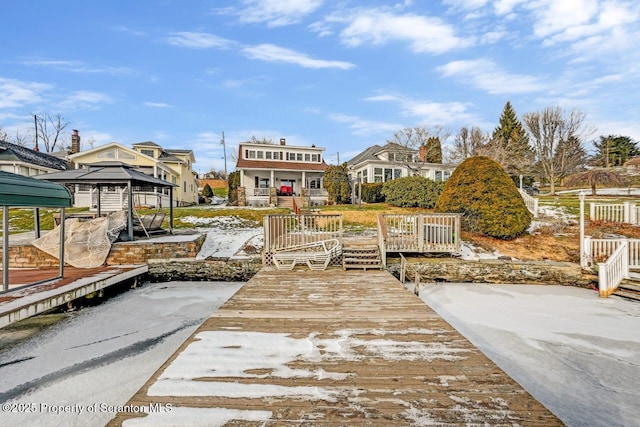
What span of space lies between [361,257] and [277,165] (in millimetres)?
18279

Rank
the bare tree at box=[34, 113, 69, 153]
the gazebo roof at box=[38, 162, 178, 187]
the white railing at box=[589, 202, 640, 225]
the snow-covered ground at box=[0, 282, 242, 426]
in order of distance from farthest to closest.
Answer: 1. the bare tree at box=[34, 113, 69, 153]
2. the white railing at box=[589, 202, 640, 225]
3. the gazebo roof at box=[38, 162, 178, 187]
4. the snow-covered ground at box=[0, 282, 242, 426]

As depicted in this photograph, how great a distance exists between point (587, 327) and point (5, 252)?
10.3 meters

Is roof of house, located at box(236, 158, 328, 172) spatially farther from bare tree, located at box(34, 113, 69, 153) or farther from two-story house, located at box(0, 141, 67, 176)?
bare tree, located at box(34, 113, 69, 153)

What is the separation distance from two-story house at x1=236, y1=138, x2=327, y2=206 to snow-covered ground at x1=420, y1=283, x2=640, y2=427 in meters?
16.3

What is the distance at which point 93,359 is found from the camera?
14.7 feet

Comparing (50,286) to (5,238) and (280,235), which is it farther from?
(280,235)

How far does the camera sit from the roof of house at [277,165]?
79.5 feet

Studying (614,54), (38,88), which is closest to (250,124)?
(38,88)

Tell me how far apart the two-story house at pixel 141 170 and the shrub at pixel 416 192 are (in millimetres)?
14548

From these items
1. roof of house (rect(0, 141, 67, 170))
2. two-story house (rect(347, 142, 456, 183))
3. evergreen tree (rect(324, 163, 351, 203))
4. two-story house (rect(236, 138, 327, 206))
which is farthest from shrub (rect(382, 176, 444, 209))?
roof of house (rect(0, 141, 67, 170))

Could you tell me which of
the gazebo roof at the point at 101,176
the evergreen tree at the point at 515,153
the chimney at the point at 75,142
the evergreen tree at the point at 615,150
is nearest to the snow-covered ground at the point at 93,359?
the gazebo roof at the point at 101,176

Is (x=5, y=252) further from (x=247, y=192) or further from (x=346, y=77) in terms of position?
(x=247, y=192)

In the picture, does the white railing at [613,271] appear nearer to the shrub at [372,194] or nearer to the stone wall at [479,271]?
the stone wall at [479,271]

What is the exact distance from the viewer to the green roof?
4949 mm
